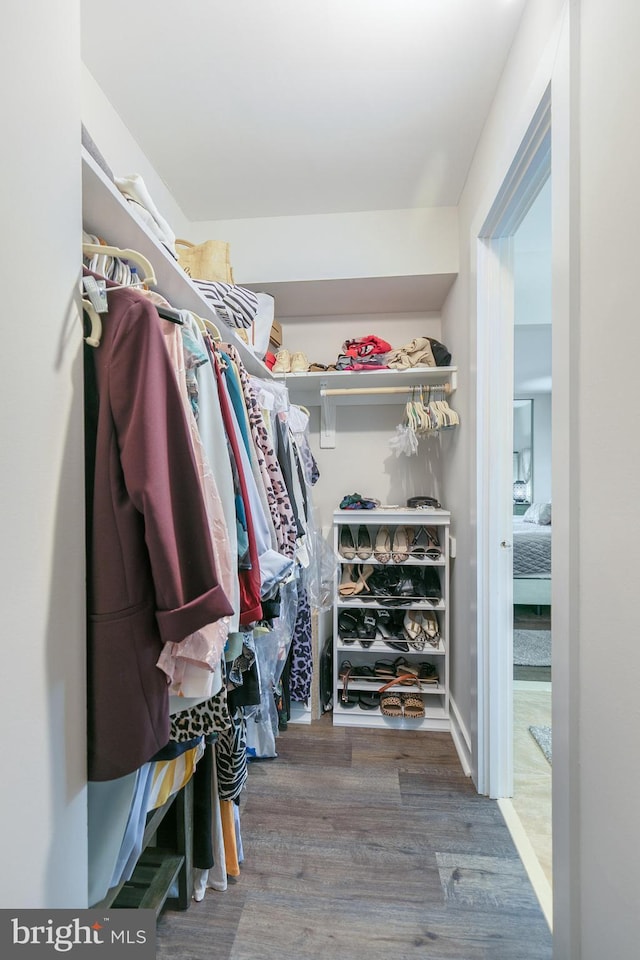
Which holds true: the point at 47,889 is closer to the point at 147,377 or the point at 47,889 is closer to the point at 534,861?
the point at 147,377

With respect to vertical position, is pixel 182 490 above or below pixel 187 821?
above

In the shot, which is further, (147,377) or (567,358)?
(567,358)

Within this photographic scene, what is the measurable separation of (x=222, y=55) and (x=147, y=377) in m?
1.41

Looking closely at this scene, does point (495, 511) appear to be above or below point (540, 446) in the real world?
below

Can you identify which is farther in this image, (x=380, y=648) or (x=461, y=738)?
(x=380, y=648)

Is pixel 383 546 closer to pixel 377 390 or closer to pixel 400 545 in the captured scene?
pixel 400 545

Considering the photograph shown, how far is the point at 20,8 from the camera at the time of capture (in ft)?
1.73

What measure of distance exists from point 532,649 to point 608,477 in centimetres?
271

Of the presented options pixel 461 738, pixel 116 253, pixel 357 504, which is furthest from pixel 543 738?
pixel 116 253

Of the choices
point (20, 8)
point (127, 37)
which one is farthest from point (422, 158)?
point (20, 8)

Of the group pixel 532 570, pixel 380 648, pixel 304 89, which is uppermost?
pixel 304 89

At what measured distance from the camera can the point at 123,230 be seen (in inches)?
32.0

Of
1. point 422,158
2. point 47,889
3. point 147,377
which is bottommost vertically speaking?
point 47,889

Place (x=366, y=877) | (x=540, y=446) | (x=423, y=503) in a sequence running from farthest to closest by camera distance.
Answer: (x=540, y=446)
(x=423, y=503)
(x=366, y=877)
